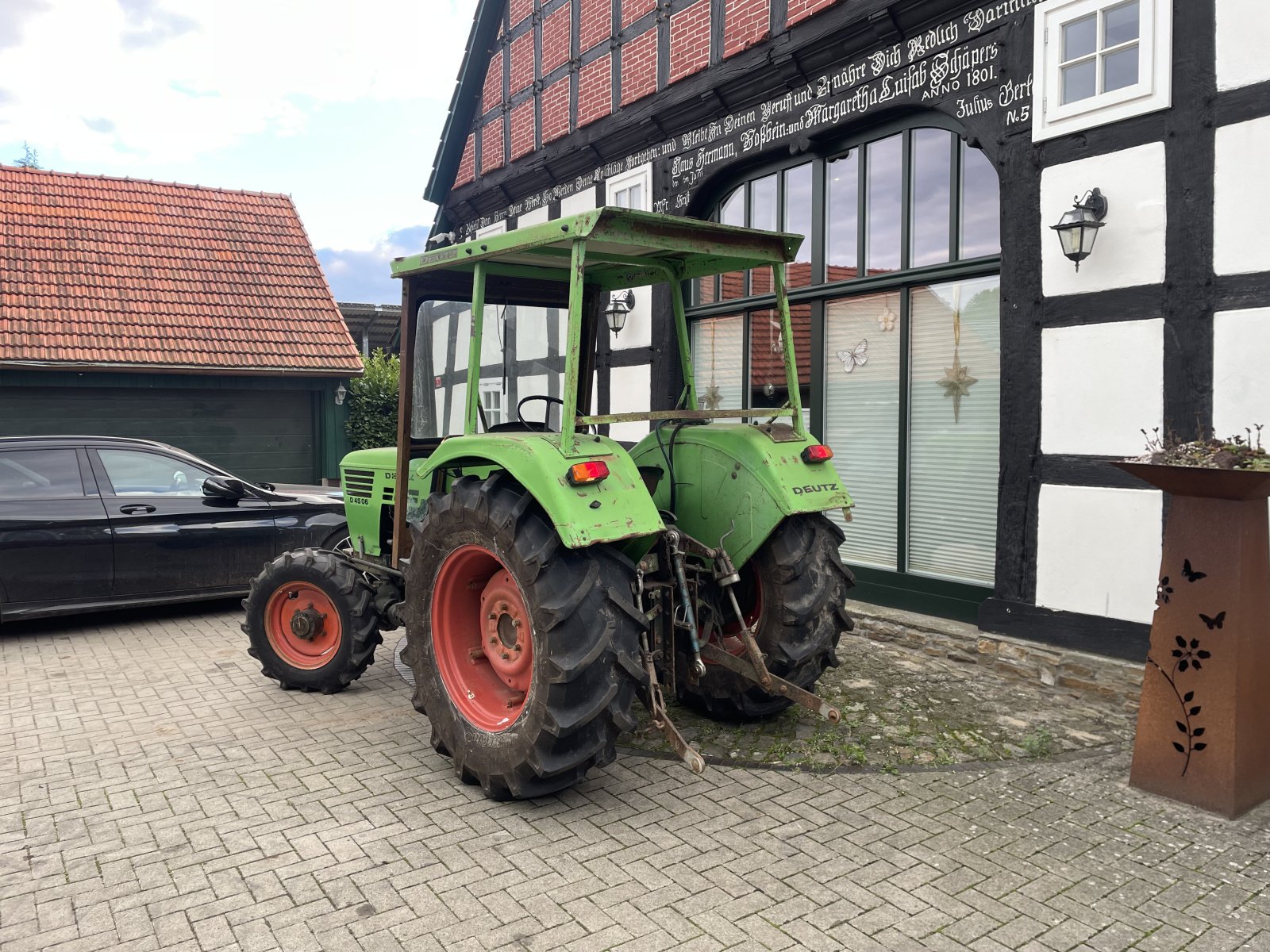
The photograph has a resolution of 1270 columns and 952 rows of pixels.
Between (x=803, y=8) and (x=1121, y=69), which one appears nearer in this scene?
(x=1121, y=69)

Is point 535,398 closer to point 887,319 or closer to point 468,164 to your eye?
point 887,319

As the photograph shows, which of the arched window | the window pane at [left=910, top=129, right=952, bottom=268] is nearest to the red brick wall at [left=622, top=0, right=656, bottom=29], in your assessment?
the arched window

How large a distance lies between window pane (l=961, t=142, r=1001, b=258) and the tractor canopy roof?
2491mm

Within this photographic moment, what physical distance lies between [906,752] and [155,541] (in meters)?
5.80

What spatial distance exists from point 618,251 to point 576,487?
4.27 feet

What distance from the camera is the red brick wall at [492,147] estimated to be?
1192 centimetres

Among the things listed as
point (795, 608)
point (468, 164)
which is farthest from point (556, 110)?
point (795, 608)

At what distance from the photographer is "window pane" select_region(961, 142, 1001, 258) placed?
256 inches

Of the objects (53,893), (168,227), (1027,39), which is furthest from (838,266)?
(168,227)

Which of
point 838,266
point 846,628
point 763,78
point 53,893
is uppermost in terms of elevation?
point 763,78

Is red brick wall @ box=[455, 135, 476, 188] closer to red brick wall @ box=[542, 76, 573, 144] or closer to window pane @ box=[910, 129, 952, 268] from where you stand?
red brick wall @ box=[542, 76, 573, 144]

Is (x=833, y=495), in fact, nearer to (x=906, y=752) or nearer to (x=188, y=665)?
(x=906, y=752)

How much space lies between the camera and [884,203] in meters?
7.30

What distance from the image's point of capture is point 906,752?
4.64 m
